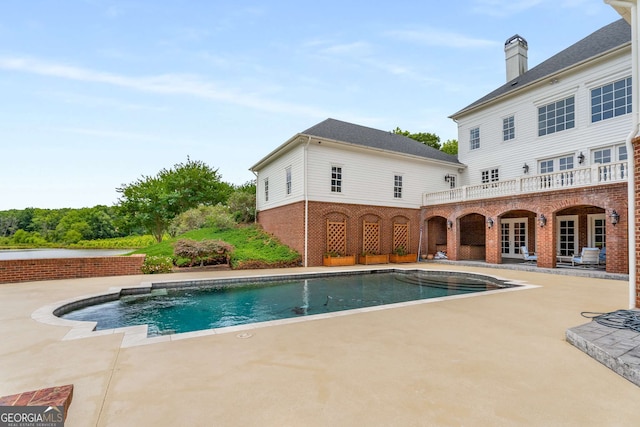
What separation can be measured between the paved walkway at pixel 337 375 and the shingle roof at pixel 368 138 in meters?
11.8

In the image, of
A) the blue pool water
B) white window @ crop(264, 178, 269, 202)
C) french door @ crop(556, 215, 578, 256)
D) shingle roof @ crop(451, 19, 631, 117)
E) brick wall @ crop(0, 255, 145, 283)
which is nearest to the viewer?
the blue pool water

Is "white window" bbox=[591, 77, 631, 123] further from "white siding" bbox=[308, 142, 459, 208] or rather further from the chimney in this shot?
"white siding" bbox=[308, 142, 459, 208]

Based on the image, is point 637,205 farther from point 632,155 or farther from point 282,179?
point 282,179

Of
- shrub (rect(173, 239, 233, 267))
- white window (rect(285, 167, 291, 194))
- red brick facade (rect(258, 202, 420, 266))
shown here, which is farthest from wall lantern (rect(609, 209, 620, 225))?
shrub (rect(173, 239, 233, 267))

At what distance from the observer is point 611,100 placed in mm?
13086

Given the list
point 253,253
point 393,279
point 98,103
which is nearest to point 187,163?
point 98,103

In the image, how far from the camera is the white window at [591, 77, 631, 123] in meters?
12.6

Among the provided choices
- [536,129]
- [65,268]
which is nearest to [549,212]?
[536,129]

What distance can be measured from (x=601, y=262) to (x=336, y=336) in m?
14.0

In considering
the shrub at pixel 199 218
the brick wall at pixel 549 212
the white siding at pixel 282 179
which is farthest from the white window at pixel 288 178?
the brick wall at pixel 549 212

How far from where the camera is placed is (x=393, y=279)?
461 inches

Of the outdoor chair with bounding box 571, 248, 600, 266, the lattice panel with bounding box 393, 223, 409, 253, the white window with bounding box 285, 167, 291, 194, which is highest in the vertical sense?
the white window with bounding box 285, 167, 291, 194

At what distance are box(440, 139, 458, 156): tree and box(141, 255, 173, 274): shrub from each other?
30.2 m

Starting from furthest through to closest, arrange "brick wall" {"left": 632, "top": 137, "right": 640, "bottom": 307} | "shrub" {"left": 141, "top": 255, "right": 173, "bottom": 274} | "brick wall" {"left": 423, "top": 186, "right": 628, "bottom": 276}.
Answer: "shrub" {"left": 141, "top": 255, "right": 173, "bottom": 274}
"brick wall" {"left": 423, "top": 186, "right": 628, "bottom": 276}
"brick wall" {"left": 632, "top": 137, "right": 640, "bottom": 307}
